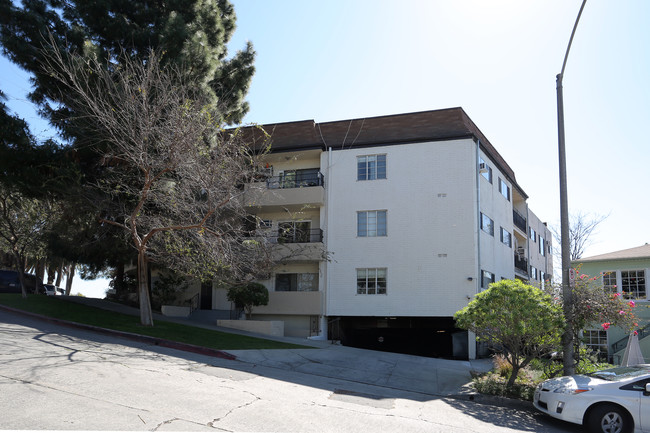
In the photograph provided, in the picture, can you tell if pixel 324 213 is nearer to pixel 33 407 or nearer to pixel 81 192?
pixel 81 192

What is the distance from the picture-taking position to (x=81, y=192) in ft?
55.2

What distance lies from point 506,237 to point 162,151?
69.4 ft

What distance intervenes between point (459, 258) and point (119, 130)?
14989 mm

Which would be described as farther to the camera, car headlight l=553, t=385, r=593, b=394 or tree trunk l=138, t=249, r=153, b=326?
tree trunk l=138, t=249, r=153, b=326

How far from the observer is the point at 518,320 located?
11.2 m

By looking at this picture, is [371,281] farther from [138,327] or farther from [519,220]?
[519,220]

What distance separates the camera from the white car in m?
8.12

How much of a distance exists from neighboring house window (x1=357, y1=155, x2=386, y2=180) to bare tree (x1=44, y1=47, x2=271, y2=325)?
8.56 metres

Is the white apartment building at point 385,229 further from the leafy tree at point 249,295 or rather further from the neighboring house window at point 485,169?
the leafy tree at point 249,295

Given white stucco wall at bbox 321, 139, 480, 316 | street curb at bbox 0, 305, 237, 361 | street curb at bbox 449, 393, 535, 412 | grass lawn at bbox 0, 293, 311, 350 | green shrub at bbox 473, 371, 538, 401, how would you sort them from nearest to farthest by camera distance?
street curb at bbox 449, 393, 535, 412 < green shrub at bbox 473, 371, 538, 401 < street curb at bbox 0, 305, 237, 361 < grass lawn at bbox 0, 293, 311, 350 < white stucco wall at bbox 321, 139, 480, 316

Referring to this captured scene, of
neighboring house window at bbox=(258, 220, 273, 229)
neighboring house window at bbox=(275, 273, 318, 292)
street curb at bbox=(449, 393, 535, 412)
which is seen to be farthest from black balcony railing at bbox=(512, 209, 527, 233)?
street curb at bbox=(449, 393, 535, 412)

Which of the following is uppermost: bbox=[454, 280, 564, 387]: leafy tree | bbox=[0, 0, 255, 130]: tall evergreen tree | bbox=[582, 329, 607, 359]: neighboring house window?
bbox=[0, 0, 255, 130]: tall evergreen tree

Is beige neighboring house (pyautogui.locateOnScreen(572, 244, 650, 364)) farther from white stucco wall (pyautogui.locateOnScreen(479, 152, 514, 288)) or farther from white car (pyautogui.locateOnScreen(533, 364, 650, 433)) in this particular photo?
white car (pyautogui.locateOnScreen(533, 364, 650, 433))

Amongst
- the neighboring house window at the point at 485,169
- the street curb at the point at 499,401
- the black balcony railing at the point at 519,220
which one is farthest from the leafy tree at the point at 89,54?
the black balcony railing at the point at 519,220
